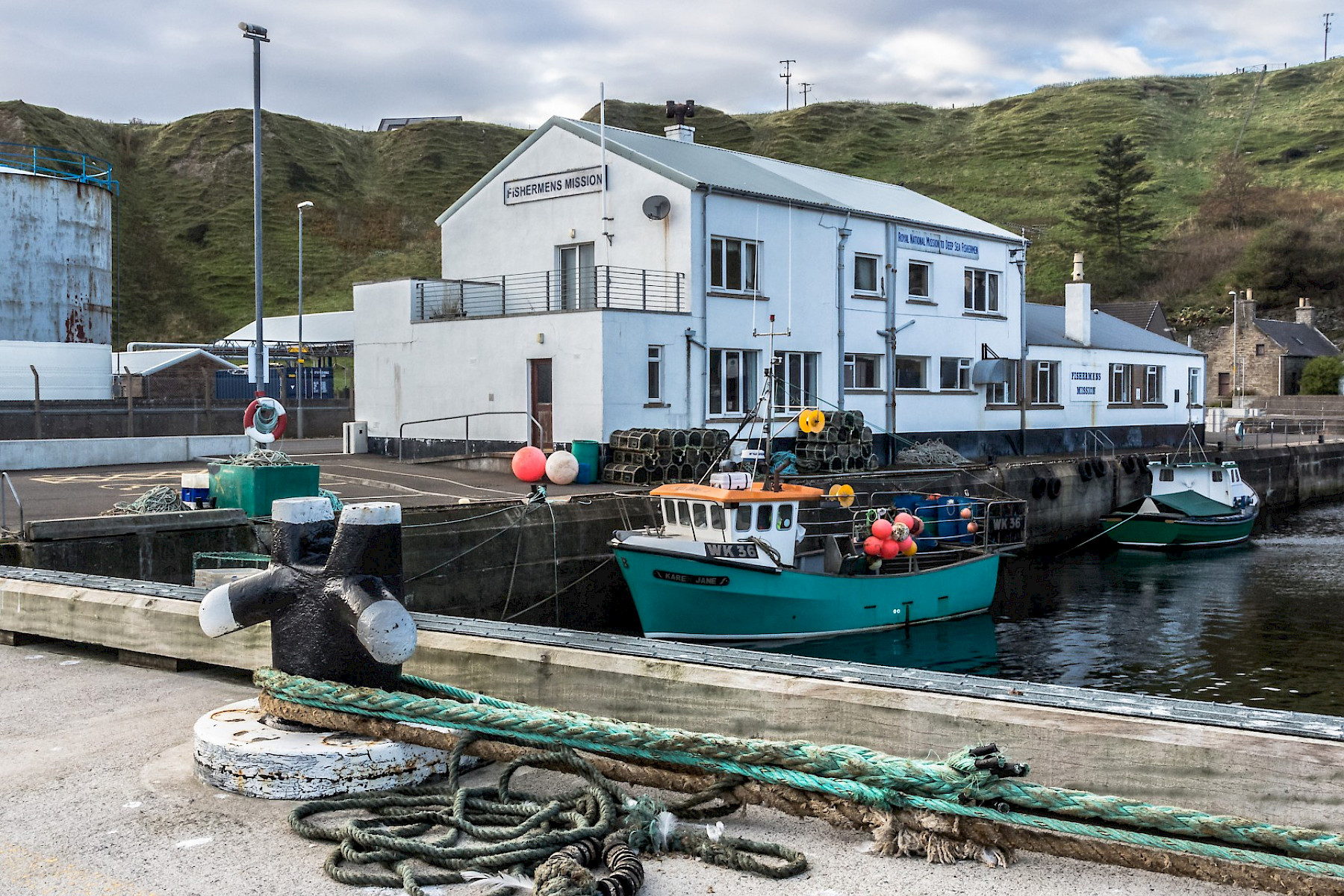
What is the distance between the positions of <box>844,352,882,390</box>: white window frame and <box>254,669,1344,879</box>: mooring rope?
26576mm

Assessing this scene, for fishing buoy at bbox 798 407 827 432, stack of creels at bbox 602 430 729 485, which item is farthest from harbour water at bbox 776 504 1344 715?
stack of creels at bbox 602 430 729 485

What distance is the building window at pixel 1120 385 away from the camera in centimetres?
4156

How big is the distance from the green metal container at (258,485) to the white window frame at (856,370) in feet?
58.7

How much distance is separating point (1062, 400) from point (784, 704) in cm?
3625

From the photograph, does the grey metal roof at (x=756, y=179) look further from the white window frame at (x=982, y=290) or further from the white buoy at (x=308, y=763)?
the white buoy at (x=308, y=763)

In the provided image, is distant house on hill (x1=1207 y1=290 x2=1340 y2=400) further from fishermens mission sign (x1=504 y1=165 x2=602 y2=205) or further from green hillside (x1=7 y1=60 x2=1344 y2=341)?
fishermens mission sign (x1=504 y1=165 x2=602 y2=205)

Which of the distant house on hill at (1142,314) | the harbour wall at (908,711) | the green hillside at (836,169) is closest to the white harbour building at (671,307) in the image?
the harbour wall at (908,711)

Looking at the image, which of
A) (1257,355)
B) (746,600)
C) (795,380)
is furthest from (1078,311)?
(1257,355)

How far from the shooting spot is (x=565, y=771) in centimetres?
480

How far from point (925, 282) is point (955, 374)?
10.4 ft

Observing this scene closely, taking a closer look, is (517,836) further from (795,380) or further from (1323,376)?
(1323,376)

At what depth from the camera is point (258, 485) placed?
15.6m

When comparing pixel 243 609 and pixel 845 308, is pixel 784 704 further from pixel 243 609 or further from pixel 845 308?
pixel 845 308

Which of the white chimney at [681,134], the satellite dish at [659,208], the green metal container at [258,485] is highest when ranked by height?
the white chimney at [681,134]
